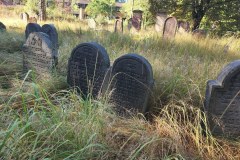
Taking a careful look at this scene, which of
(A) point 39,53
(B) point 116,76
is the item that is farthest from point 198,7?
(B) point 116,76

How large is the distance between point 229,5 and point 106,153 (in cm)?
1384

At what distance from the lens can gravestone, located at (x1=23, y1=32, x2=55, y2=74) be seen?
3.52 m

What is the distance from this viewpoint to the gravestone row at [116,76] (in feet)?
9.07

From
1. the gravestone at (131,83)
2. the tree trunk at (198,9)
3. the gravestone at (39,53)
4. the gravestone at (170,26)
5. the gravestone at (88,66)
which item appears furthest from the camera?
the tree trunk at (198,9)

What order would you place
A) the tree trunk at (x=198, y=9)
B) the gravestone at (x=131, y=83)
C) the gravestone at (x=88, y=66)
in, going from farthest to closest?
1. the tree trunk at (x=198, y=9)
2. the gravestone at (x=88, y=66)
3. the gravestone at (x=131, y=83)

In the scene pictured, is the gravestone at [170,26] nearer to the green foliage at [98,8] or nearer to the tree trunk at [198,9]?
the tree trunk at [198,9]

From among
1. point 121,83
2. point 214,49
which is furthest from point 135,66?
point 214,49

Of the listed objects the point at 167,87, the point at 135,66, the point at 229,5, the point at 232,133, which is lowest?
the point at 232,133

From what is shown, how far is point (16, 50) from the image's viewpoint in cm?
547

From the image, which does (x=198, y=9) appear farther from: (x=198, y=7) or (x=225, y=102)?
(x=225, y=102)

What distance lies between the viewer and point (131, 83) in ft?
9.36

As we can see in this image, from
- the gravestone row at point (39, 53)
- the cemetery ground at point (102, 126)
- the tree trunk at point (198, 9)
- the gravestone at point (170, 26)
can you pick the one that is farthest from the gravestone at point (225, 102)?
the tree trunk at point (198, 9)

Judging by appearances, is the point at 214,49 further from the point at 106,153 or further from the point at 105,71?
the point at 106,153

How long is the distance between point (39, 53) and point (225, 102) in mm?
2578
